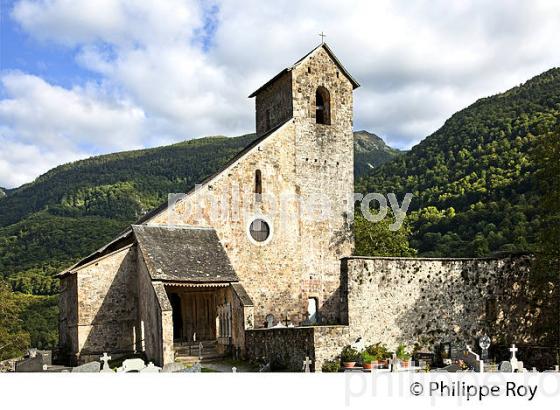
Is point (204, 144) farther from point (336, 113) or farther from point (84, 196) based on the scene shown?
point (336, 113)

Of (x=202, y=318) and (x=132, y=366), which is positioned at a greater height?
(x=202, y=318)

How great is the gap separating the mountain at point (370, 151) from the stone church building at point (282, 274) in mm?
91043

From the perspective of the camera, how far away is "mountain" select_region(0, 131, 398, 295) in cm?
6981

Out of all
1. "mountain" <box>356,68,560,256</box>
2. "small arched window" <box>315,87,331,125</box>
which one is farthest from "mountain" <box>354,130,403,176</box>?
"small arched window" <box>315,87,331,125</box>

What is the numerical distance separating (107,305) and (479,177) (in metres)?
36.5

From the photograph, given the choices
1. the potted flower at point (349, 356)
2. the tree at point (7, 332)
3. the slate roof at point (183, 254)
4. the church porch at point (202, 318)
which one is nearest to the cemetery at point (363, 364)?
the potted flower at point (349, 356)

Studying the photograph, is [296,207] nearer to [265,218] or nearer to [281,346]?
[265,218]

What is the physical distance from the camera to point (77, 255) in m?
67.2

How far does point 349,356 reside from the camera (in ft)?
77.8

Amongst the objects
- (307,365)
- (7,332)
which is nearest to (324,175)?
(307,365)

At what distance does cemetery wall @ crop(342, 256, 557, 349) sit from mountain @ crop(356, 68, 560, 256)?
12.9 metres

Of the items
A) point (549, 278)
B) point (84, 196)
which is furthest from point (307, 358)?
point (84, 196)

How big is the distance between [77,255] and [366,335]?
47.1 meters

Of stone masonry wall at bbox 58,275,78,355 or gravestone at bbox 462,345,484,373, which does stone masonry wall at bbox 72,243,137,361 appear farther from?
gravestone at bbox 462,345,484,373
